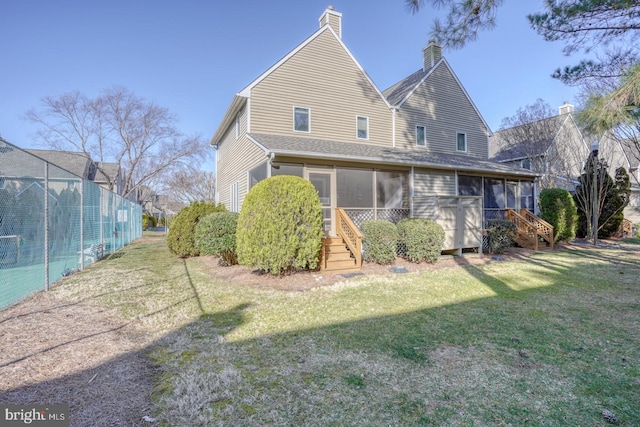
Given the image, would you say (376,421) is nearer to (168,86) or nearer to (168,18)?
(168,18)

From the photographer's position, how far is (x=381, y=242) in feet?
27.1

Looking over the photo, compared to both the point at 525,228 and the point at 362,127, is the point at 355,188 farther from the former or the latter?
the point at 525,228

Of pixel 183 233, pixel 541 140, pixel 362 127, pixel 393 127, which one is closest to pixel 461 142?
pixel 393 127

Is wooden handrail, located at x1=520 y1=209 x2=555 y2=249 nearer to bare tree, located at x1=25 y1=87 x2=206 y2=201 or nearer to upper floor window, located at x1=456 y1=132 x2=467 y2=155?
upper floor window, located at x1=456 y1=132 x2=467 y2=155

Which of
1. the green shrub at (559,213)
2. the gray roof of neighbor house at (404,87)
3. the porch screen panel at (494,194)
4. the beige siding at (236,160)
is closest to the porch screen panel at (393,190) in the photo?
the gray roof of neighbor house at (404,87)

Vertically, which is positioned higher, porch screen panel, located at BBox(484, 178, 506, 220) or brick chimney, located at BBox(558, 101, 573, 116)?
brick chimney, located at BBox(558, 101, 573, 116)

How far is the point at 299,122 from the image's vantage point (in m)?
11.4

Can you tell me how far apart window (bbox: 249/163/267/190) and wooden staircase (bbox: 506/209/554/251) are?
10.0 m

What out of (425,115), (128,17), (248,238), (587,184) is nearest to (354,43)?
(425,115)

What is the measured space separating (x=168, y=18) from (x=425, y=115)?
11.0 meters

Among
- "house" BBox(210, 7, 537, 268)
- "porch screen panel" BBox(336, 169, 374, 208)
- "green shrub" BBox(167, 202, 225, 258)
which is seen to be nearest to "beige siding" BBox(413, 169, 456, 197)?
"house" BBox(210, 7, 537, 268)

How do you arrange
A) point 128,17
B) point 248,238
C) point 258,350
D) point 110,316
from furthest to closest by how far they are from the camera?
point 128,17
point 248,238
point 110,316
point 258,350

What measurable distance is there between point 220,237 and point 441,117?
11670 millimetres

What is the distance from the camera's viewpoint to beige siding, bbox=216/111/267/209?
10.6 metres
